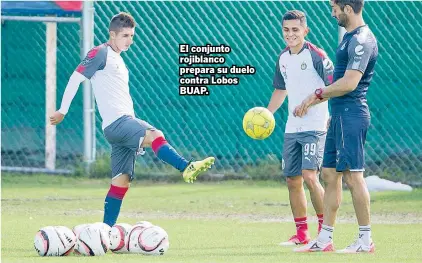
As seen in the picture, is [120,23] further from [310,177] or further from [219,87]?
[219,87]

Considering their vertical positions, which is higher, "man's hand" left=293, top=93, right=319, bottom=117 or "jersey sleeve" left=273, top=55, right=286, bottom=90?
"jersey sleeve" left=273, top=55, right=286, bottom=90

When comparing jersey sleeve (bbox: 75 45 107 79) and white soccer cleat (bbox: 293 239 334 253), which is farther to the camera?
jersey sleeve (bbox: 75 45 107 79)

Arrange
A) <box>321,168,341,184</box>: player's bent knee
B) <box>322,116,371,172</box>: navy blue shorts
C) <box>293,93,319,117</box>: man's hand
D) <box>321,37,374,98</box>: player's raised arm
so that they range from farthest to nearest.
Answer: <box>321,168,341,184</box>: player's bent knee < <box>293,93,319,117</box>: man's hand < <box>322,116,371,172</box>: navy blue shorts < <box>321,37,374,98</box>: player's raised arm

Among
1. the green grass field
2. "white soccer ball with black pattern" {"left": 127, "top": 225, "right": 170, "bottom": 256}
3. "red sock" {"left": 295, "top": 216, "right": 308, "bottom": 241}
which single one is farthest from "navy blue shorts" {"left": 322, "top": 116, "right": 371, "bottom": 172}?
"white soccer ball with black pattern" {"left": 127, "top": 225, "right": 170, "bottom": 256}

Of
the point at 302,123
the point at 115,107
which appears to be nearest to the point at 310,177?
the point at 302,123

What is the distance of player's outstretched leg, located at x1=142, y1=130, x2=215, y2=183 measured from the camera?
8.71 m

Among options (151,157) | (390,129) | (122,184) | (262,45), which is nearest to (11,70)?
(151,157)

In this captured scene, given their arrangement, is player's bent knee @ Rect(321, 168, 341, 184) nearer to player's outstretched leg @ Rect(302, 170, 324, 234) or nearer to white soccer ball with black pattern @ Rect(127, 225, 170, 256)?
player's outstretched leg @ Rect(302, 170, 324, 234)

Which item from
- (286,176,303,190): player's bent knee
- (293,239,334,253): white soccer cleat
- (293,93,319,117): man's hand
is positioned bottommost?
(293,239,334,253): white soccer cleat

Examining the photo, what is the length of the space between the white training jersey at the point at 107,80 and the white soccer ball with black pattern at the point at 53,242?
3.99 ft

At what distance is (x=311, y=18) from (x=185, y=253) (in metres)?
6.06

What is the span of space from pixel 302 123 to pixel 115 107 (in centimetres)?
151

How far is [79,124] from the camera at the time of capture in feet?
48.6

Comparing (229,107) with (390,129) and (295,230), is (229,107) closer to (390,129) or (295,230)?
(390,129)
